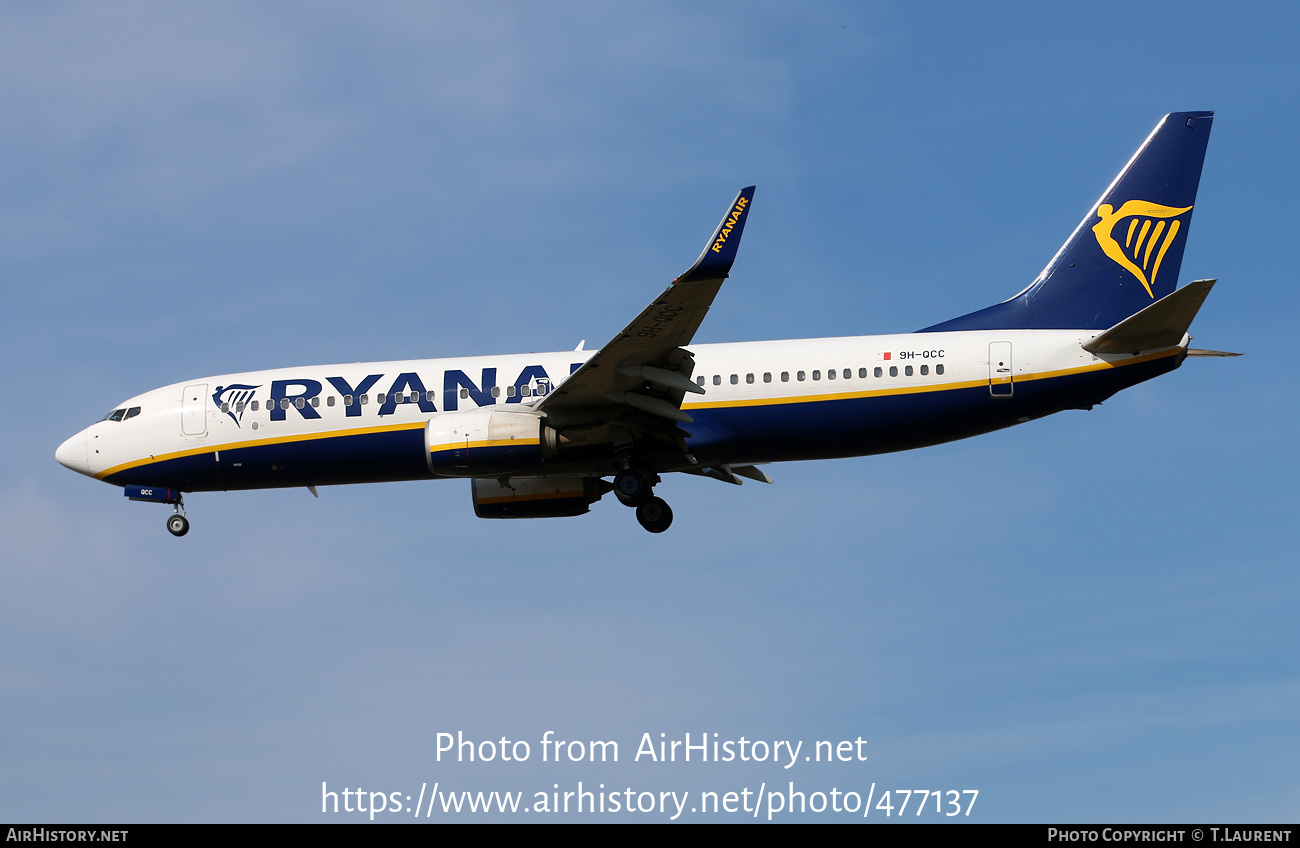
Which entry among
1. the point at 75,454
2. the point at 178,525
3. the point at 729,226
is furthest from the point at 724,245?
the point at 75,454

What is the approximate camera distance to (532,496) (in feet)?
97.6

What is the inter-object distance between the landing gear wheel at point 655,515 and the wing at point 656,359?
230cm

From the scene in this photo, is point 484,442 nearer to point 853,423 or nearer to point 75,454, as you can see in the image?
point 853,423

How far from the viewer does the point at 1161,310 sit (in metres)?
25.7

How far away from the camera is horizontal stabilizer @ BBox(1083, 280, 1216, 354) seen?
25281 mm

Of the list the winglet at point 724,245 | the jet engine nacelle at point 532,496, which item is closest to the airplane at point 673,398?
the jet engine nacelle at point 532,496

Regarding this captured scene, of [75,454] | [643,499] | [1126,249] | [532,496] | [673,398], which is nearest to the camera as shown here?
[673,398]

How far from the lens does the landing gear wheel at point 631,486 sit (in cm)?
2781

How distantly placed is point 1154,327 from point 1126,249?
3.91 meters

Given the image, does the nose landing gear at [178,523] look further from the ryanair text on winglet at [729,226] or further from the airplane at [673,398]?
the ryanair text on winglet at [729,226]

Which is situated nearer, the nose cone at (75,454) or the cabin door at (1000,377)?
the cabin door at (1000,377)

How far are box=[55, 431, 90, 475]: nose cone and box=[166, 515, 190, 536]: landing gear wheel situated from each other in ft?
7.55

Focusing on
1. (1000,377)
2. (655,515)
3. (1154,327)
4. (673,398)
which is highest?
(1154,327)

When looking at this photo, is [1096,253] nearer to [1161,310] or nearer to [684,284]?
[1161,310]
